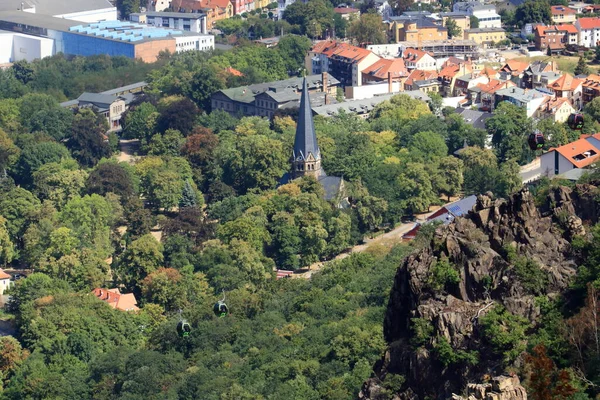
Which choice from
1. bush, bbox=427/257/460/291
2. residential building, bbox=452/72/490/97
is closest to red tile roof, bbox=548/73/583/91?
residential building, bbox=452/72/490/97

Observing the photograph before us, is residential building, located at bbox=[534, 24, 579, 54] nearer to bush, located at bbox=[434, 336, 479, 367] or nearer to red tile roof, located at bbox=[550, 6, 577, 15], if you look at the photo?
red tile roof, located at bbox=[550, 6, 577, 15]

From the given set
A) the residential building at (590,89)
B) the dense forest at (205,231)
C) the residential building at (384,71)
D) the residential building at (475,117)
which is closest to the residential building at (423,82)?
the residential building at (384,71)

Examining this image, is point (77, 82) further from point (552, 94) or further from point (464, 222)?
point (464, 222)

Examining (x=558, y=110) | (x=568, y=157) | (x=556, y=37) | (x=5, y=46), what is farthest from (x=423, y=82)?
(x=5, y=46)

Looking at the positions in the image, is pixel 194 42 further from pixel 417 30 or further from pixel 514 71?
pixel 514 71

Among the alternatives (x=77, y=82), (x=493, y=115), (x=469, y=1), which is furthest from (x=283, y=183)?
(x=469, y=1)

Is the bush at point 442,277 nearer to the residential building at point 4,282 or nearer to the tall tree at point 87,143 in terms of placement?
the residential building at point 4,282
